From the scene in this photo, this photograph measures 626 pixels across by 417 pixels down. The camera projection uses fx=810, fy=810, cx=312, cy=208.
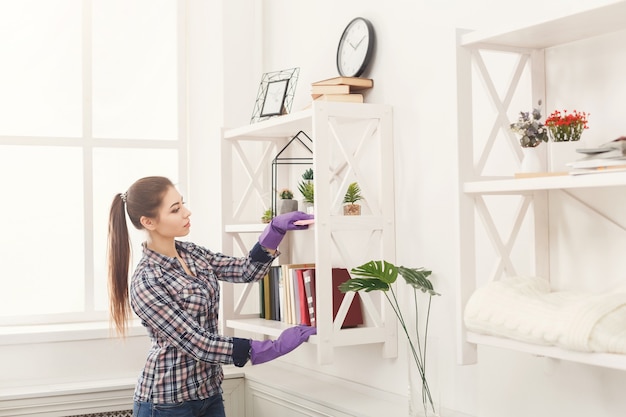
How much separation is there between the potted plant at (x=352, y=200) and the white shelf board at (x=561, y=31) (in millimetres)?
843

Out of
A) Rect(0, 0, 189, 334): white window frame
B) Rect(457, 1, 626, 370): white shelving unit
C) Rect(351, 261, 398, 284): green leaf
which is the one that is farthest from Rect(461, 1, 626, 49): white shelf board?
Rect(0, 0, 189, 334): white window frame

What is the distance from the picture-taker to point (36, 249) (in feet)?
12.1

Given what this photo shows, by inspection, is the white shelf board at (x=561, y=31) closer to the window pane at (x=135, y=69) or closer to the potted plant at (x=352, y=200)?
the potted plant at (x=352, y=200)

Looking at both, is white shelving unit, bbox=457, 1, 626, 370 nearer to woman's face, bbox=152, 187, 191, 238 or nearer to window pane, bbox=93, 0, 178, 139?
woman's face, bbox=152, 187, 191, 238

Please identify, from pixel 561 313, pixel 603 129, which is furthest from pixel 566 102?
pixel 561 313

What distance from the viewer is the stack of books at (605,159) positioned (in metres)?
1.64

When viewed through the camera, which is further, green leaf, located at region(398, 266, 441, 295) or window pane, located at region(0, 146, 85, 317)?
window pane, located at region(0, 146, 85, 317)

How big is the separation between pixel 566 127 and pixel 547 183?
0.16m

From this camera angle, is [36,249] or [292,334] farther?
[36,249]

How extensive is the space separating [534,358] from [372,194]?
0.88m

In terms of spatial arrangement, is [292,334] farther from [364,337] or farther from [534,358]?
[534,358]

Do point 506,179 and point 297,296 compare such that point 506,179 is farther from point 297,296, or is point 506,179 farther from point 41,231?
point 41,231

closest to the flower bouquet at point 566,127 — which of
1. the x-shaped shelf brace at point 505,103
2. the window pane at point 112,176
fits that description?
the x-shaped shelf brace at point 505,103

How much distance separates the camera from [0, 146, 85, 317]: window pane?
364cm
